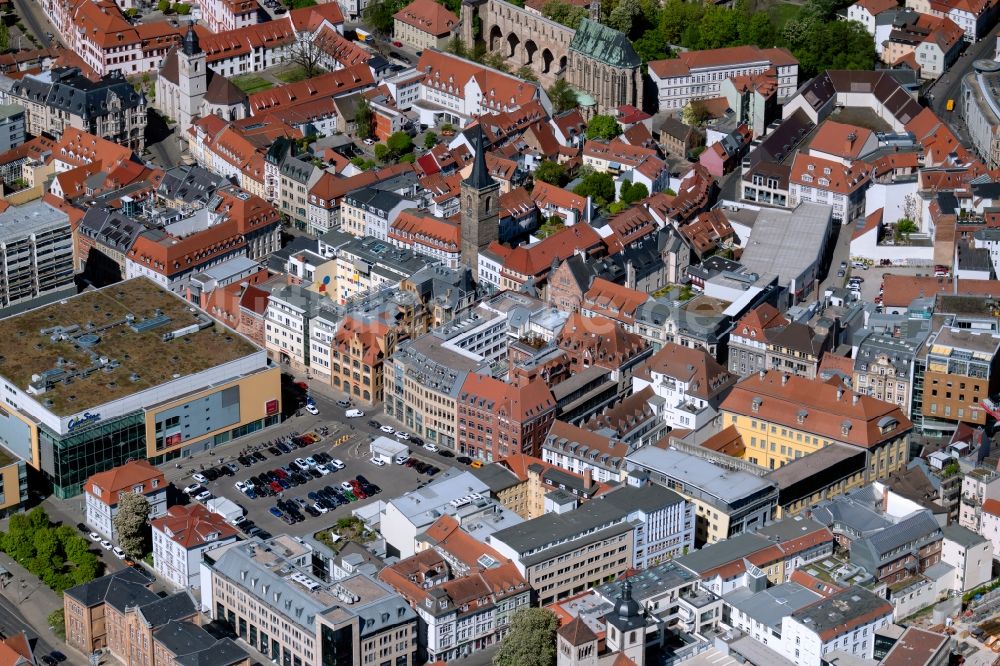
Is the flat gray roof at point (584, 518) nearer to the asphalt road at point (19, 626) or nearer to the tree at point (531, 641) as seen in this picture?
the tree at point (531, 641)

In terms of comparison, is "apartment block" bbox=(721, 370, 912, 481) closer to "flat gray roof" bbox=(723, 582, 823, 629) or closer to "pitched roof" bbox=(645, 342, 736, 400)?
"pitched roof" bbox=(645, 342, 736, 400)

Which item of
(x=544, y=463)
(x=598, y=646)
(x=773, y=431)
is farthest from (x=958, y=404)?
(x=598, y=646)

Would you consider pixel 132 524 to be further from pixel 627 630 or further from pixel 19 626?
pixel 627 630

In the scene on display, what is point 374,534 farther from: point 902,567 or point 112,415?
point 902,567

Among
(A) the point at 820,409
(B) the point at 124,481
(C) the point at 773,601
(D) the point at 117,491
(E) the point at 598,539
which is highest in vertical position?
(A) the point at 820,409

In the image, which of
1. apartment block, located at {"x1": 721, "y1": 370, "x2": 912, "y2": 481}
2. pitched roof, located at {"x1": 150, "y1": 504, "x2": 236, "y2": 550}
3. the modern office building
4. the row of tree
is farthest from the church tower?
the modern office building

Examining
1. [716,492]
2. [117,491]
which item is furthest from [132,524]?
[716,492]

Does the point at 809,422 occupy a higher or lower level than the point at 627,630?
higher
